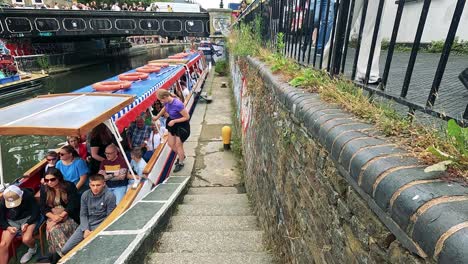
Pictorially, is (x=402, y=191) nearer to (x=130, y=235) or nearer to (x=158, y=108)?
(x=130, y=235)

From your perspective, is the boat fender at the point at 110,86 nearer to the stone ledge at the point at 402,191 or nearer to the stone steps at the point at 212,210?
the stone steps at the point at 212,210

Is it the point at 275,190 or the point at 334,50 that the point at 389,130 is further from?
the point at 275,190

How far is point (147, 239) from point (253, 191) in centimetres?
225

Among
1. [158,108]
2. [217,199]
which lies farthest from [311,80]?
[158,108]

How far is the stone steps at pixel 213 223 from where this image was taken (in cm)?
441

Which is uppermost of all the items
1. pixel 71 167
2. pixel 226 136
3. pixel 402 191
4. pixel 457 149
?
pixel 457 149

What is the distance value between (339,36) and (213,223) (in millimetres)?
3263

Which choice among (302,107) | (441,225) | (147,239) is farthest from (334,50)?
(147,239)

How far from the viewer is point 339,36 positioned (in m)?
2.47

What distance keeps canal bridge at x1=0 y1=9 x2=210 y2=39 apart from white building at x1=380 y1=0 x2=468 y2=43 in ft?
65.6

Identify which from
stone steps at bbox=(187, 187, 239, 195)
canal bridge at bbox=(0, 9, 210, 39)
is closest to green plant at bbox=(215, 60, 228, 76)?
canal bridge at bbox=(0, 9, 210, 39)

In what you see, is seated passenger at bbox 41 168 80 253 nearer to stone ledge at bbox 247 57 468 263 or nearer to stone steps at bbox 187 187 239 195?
stone steps at bbox 187 187 239 195

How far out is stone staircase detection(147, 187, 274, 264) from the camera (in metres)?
3.40

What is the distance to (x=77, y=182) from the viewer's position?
17.6 ft
